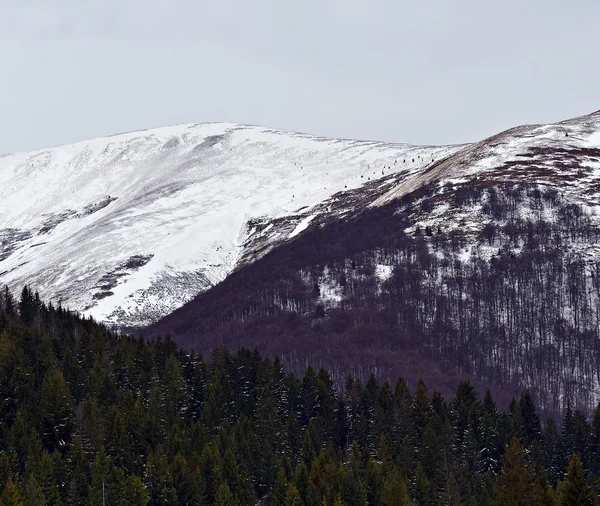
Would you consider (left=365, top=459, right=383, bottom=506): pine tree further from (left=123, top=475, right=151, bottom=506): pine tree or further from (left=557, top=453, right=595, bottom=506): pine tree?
(left=557, top=453, right=595, bottom=506): pine tree

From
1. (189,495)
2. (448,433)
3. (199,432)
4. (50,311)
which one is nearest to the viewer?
(189,495)

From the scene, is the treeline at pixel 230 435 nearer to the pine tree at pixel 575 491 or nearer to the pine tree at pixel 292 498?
the pine tree at pixel 292 498

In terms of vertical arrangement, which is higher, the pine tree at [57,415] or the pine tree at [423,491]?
the pine tree at [57,415]

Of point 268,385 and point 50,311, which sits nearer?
point 268,385

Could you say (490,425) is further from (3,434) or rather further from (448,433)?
(3,434)

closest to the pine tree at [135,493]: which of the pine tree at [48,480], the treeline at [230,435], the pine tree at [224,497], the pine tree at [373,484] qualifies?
the treeline at [230,435]

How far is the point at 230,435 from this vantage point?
106 metres

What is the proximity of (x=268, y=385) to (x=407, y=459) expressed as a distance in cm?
2291

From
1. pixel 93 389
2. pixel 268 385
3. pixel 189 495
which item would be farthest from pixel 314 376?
pixel 189 495

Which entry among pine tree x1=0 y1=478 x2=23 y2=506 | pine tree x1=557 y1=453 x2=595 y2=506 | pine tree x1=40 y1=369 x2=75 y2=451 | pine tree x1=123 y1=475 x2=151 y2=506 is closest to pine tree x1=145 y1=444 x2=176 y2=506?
pine tree x1=123 y1=475 x2=151 y2=506

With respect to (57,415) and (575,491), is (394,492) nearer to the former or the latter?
(575,491)

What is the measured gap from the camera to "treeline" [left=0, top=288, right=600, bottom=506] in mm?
89812

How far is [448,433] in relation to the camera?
374 feet

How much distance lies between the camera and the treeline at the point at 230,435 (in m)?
89.8
